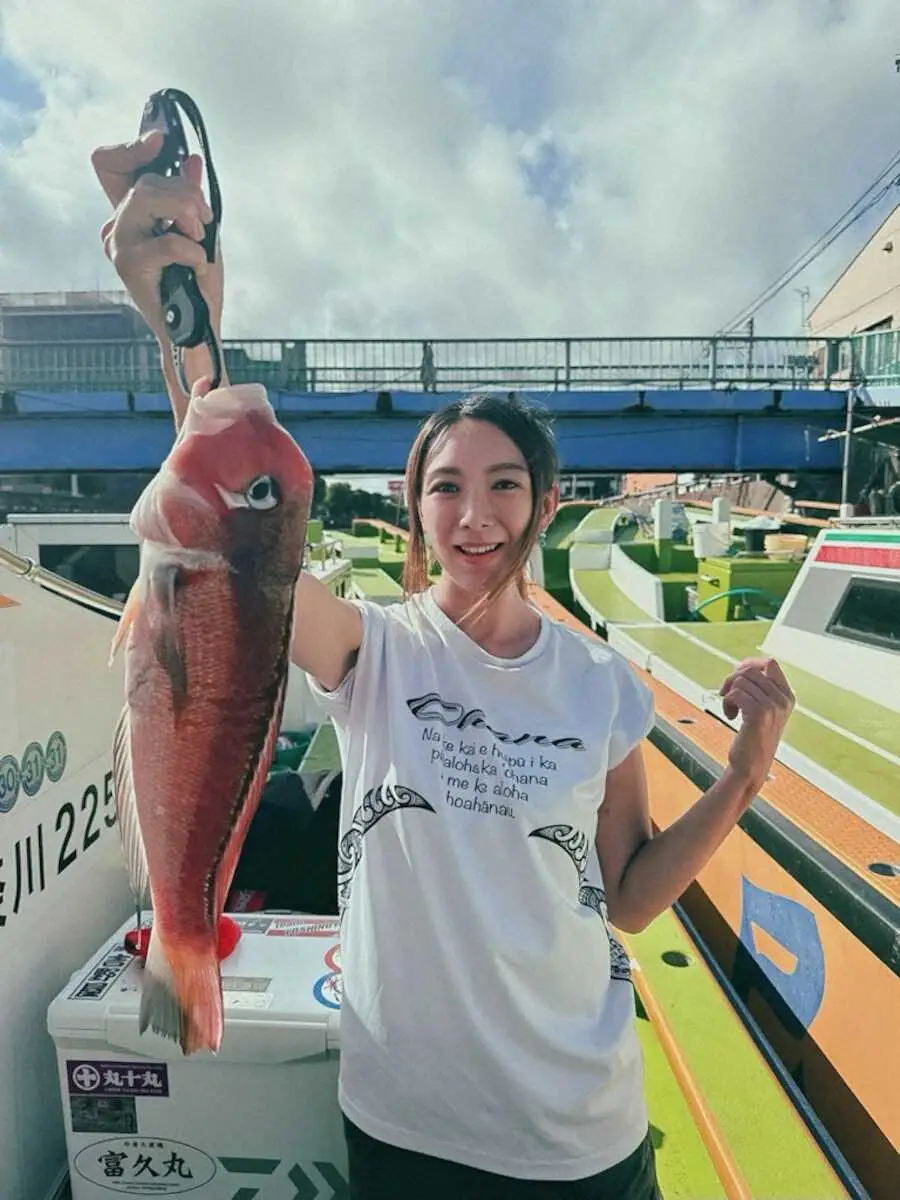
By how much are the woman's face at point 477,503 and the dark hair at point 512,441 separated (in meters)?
0.02

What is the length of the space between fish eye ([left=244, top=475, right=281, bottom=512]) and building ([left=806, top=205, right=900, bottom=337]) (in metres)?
32.8

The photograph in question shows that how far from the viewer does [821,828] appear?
111 inches

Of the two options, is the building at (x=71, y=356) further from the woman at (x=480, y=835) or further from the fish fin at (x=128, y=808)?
the fish fin at (x=128, y=808)

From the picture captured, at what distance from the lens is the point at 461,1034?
54.6 inches

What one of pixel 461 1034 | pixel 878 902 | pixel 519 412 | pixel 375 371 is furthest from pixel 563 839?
pixel 375 371

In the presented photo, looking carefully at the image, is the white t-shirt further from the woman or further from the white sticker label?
the white sticker label

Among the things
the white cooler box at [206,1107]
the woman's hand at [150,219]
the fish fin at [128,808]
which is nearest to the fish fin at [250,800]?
the fish fin at [128,808]

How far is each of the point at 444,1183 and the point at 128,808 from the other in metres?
0.85

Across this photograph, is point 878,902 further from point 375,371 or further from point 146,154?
point 375,371

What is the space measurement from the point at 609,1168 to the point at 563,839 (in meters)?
0.57

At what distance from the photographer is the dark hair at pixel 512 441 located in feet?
5.18

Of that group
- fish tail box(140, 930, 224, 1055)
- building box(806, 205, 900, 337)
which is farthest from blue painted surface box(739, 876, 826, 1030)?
building box(806, 205, 900, 337)

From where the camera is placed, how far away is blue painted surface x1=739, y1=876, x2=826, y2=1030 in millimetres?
2639

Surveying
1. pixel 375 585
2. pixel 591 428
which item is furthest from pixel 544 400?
pixel 375 585
